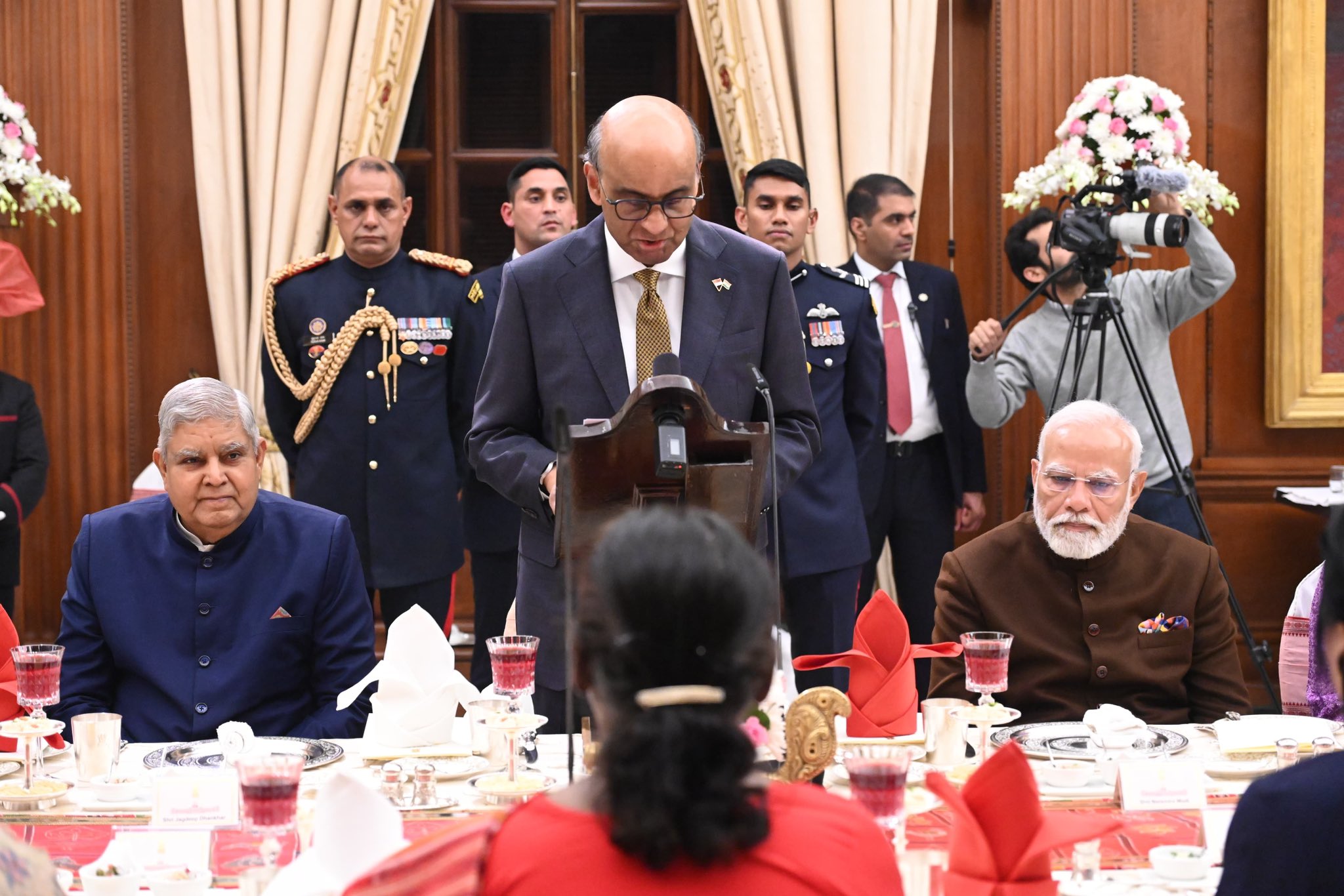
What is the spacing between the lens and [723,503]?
6.85 ft

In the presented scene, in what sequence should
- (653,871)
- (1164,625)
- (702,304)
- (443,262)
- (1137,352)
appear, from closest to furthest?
(653,871), (702,304), (1164,625), (443,262), (1137,352)

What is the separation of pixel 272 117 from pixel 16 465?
1.35 m

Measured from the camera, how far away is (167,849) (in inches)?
71.5

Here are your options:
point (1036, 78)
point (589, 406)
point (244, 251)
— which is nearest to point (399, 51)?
point (244, 251)

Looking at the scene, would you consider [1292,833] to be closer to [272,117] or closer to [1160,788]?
[1160,788]

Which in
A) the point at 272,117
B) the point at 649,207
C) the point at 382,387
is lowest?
the point at 382,387

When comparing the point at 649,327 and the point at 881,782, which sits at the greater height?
the point at 649,327

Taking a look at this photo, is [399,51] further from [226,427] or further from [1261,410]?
[1261,410]

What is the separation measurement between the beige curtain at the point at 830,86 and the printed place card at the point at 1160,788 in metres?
3.14

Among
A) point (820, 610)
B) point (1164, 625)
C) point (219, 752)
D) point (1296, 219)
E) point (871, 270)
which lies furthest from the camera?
point (1296, 219)

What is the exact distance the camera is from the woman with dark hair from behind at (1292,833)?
4.40ft

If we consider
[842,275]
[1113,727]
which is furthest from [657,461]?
[842,275]

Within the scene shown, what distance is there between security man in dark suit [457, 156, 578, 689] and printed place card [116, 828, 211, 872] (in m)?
2.27

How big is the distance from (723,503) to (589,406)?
645 mm
